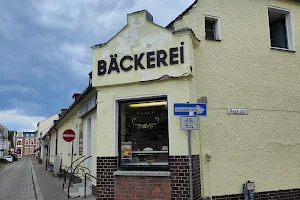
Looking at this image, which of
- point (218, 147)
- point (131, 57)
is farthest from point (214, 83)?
point (131, 57)

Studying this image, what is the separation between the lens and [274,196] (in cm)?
758

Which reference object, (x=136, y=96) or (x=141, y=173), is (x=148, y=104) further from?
(x=141, y=173)

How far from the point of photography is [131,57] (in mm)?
7383

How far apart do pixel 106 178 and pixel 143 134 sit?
1411mm

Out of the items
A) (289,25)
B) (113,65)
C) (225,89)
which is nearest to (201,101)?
(225,89)

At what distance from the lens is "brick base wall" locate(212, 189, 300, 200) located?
283 inches

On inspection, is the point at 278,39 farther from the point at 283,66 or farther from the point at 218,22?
the point at 218,22

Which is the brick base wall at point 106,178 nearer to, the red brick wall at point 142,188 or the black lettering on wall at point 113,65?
the red brick wall at point 142,188

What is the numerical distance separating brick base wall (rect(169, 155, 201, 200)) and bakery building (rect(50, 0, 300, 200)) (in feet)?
0.07

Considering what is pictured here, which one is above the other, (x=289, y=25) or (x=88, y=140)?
(x=289, y=25)

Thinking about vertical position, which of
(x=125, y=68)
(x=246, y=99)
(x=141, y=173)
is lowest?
(x=141, y=173)

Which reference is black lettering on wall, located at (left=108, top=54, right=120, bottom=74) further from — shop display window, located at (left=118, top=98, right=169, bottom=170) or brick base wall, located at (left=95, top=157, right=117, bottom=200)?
brick base wall, located at (left=95, top=157, right=117, bottom=200)

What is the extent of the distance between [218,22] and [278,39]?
7.45 ft

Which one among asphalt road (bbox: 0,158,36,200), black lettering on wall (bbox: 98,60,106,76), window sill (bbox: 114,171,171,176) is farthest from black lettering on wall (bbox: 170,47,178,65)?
asphalt road (bbox: 0,158,36,200)
